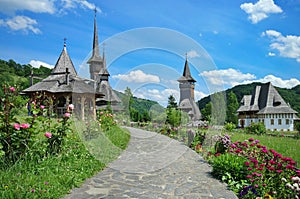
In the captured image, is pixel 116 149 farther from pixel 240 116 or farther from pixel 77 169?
pixel 240 116

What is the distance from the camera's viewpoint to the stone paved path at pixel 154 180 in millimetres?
3841

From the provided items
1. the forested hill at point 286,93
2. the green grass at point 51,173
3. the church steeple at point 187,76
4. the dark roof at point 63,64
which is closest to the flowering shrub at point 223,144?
the church steeple at point 187,76

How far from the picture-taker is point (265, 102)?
40906 mm

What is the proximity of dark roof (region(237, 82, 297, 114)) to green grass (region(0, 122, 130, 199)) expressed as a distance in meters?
39.0

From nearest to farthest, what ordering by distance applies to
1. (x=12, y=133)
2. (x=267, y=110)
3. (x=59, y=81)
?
(x=12, y=133), (x=59, y=81), (x=267, y=110)

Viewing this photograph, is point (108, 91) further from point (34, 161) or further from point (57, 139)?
point (34, 161)

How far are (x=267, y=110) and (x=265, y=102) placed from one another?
170 cm

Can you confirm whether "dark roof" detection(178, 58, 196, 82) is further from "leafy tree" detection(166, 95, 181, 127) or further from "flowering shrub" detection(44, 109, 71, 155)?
"flowering shrub" detection(44, 109, 71, 155)

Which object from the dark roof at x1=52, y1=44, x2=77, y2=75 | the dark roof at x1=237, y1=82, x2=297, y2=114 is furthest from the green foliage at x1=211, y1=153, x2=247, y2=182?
the dark roof at x1=237, y1=82, x2=297, y2=114

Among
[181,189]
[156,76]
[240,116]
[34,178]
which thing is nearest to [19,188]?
[34,178]

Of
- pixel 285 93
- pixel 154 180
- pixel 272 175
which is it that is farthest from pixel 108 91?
pixel 285 93

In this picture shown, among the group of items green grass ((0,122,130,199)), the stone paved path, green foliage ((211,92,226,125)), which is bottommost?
the stone paved path

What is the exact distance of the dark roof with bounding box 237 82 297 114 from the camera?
3959 centimetres

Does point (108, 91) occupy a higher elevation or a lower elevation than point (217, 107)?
higher
